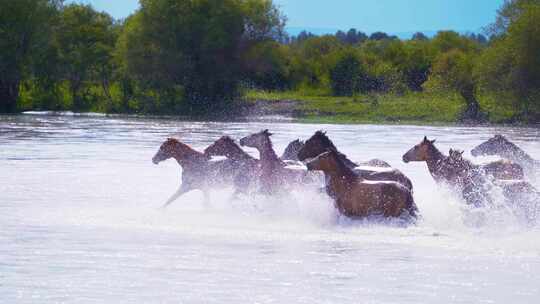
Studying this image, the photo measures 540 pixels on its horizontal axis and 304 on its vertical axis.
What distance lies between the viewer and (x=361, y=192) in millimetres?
13492

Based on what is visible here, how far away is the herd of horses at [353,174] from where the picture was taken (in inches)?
532

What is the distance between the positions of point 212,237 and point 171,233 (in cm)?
59

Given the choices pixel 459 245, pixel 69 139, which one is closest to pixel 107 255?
pixel 459 245

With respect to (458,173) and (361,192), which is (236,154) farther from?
(458,173)

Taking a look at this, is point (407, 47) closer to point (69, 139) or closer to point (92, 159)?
point (69, 139)

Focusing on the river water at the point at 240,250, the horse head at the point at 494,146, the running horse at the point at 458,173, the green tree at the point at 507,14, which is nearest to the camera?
the river water at the point at 240,250

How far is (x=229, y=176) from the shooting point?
15.9m

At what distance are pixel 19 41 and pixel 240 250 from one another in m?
52.0

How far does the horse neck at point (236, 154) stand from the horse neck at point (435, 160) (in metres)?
2.62

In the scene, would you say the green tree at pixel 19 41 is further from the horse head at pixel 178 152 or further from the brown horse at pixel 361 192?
the brown horse at pixel 361 192

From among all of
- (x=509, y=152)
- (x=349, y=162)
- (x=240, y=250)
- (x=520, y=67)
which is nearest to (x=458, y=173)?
(x=349, y=162)

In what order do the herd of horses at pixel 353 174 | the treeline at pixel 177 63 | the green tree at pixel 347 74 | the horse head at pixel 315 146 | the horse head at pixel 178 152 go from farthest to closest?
1. the green tree at pixel 347 74
2. the treeline at pixel 177 63
3. the horse head at pixel 178 152
4. the horse head at pixel 315 146
5. the herd of horses at pixel 353 174

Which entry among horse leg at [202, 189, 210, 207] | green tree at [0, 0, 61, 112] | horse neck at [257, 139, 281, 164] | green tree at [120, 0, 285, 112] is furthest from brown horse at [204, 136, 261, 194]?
green tree at [0, 0, 61, 112]

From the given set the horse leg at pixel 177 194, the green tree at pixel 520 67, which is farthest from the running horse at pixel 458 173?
the green tree at pixel 520 67
